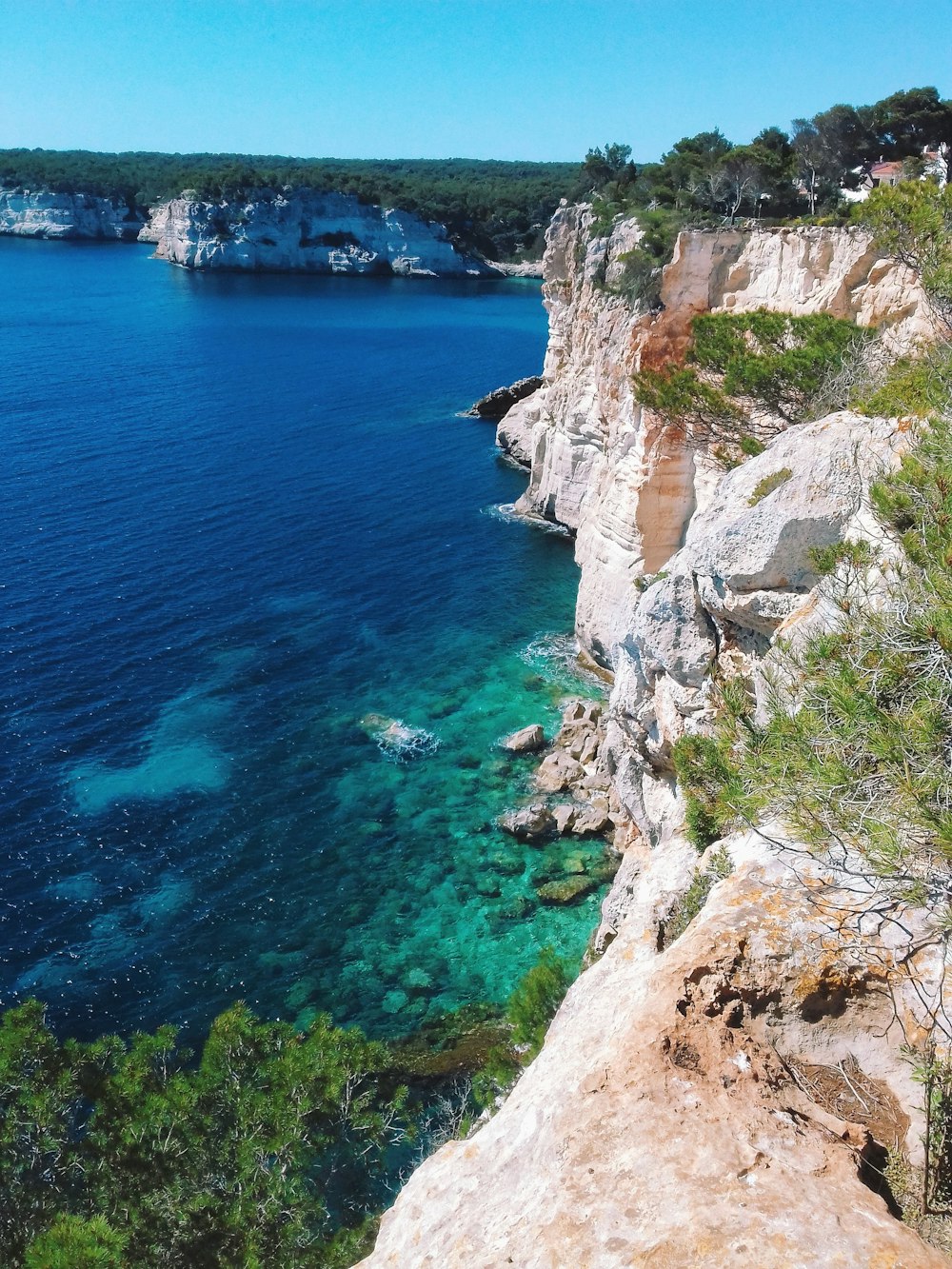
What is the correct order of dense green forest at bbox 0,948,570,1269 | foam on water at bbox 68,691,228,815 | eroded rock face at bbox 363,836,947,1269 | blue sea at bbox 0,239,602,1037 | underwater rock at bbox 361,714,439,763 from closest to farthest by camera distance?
1. eroded rock face at bbox 363,836,947,1269
2. dense green forest at bbox 0,948,570,1269
3. blue sea at bbox 0,239,602,1037
4. foam on water at bbox 68,691,228,815
5. underwater rock at bbox 361,714,439,763

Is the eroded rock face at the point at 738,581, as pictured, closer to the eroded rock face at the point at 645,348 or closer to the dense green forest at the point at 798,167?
the eroded rock face at the point at 645,348

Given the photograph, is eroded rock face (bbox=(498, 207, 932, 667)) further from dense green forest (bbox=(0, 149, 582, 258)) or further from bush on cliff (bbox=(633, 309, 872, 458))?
dense green forest (bbox=(0, 149, 582, 258))

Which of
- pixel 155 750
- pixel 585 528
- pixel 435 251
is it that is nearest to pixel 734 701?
pixel 155 750

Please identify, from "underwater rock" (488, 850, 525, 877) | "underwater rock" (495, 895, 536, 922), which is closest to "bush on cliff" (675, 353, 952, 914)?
"underwater rock" (495, 895, 536, 922)

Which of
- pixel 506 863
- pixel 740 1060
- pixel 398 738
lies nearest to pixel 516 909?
pixel 506 863

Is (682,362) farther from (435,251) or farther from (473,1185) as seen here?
(435,251)

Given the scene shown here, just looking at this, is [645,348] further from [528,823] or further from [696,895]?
[696,895]

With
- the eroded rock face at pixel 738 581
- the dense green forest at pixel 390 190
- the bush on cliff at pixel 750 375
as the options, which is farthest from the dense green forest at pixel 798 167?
Answer: the dense green forest at pixel 390 190
